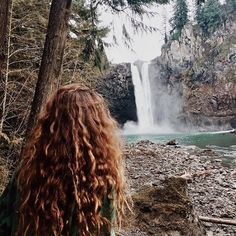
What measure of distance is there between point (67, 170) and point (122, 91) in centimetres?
4943

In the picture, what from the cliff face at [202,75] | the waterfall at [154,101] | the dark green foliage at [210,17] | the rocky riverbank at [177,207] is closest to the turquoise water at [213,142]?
the rocky riverbank at [177,207]

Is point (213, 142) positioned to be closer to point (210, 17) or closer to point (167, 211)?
point (167, 211)

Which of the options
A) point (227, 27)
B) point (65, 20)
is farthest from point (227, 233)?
point (227, 27)

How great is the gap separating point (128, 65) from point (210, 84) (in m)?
14.5

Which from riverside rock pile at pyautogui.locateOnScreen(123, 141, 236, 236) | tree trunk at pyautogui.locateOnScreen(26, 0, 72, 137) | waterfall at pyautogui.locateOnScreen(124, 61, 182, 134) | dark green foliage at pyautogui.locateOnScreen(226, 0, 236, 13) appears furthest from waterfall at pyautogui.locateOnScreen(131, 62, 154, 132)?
tree trunk at pyautogui.locateOnScreen(26, 0, 72, 137)

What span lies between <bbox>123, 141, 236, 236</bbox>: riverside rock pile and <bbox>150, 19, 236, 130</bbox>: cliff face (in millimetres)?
38711

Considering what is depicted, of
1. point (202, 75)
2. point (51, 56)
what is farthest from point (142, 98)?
point (51, 56)

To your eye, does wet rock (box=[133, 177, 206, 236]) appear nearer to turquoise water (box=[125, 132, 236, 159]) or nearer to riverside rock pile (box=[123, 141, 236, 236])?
riverside rock pile (box=[123, 141, 236, 236])

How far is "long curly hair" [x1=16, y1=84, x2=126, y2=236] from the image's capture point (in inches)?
63.0

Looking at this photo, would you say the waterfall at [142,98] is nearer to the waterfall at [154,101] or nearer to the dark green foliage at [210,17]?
the waterfall at [154,101]

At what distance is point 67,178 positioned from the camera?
1618 mm

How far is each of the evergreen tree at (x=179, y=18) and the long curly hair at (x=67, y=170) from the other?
2699 inches

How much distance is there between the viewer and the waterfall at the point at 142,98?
50.7 m

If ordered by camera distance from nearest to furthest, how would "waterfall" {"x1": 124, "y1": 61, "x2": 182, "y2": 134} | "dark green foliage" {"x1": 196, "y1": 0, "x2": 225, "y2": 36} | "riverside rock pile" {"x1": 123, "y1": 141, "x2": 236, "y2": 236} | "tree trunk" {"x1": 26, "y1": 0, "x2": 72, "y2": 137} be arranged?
"tree trunk" {"x1": 26, "y1": 0, "x2": 72, "y2": 137} < "riverside rock pile" {"x1": 123, "y1": 141, "x2": 236, "y2": 236} < "waterfall" {"x1": 124, "y1": 61, "x2": 182, "y2": 134} < "dark green foliage" {"x1": 196, "y1": 0, "x2": 225, "y2": 36}
